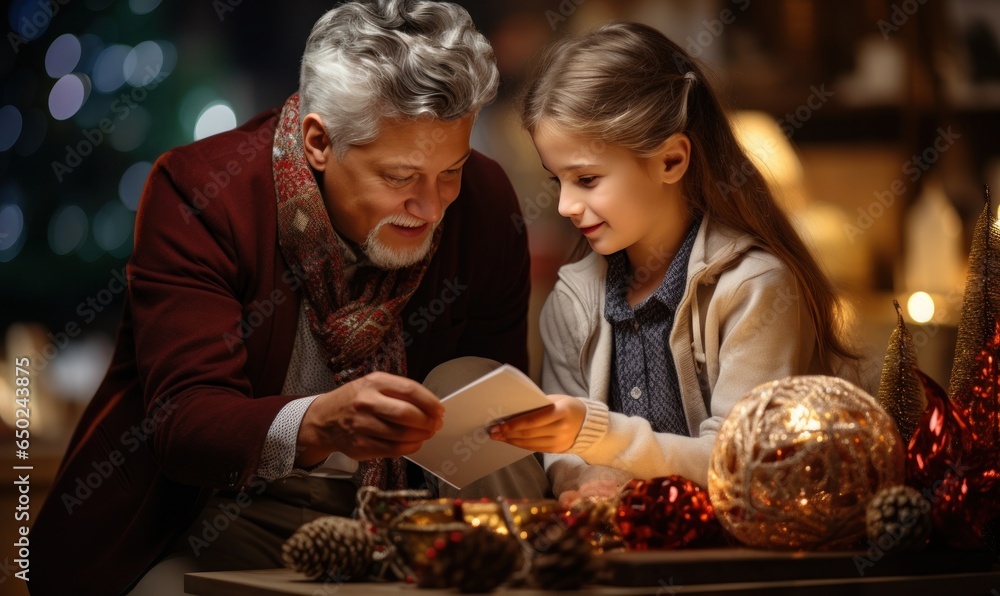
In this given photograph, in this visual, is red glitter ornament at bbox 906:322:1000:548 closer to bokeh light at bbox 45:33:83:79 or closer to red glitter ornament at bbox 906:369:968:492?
red glitter ornament at bbox 906:369:968:492

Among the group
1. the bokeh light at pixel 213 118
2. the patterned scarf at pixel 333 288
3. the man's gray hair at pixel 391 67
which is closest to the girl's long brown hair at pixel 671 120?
the man's gray hair at pixel 391 67

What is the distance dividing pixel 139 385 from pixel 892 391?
1.29 meters

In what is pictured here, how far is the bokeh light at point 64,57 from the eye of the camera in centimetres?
303

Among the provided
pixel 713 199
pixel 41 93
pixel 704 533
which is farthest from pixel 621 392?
pixel 41 93

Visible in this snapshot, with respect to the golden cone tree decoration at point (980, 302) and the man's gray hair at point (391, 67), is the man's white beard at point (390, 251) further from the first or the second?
the golden cone tree decoration at point (980, 302)

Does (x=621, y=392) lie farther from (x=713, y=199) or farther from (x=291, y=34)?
→ (x=291, y=34)

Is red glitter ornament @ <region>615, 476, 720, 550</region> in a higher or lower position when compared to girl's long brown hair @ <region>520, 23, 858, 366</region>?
lower

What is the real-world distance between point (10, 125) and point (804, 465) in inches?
104

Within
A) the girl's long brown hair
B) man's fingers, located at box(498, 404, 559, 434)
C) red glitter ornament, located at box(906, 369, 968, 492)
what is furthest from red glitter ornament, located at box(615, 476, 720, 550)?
the girl's long brown hair

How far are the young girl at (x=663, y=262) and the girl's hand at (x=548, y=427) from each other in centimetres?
11

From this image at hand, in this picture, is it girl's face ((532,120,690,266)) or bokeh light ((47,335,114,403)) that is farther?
bokeh light ((47,335,114,403))

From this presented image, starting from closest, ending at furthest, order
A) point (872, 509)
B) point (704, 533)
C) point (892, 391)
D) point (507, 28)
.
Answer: point (872, 509) < point (704, 533) < point (892, 391) < point (507, 28)

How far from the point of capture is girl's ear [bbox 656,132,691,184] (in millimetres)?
1896

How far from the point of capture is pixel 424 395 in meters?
1.35
